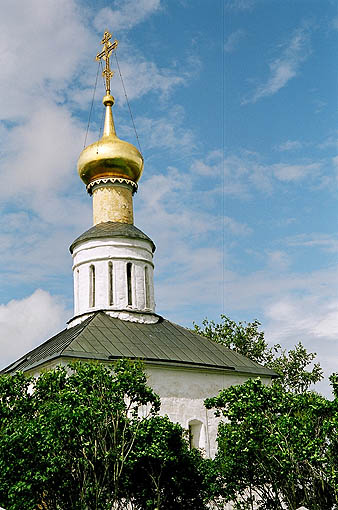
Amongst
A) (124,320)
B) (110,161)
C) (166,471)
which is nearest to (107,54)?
(110,161)

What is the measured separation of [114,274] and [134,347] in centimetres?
317

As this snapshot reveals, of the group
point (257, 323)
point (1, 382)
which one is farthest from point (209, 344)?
point (257, 323)

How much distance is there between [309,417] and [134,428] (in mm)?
3137

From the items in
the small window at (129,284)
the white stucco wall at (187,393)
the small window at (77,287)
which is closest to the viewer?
the white stucco wall at (187,393)

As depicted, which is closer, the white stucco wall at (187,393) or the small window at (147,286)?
the white stucco wall at (187,393)

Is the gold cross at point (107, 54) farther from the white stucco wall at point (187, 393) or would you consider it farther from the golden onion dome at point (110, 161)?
the white stucco wall at point (187, 393)

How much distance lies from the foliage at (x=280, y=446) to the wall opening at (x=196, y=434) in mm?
3670

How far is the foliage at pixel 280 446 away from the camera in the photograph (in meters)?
10.0

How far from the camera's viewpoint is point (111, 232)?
1789 cm

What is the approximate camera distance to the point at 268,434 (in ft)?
34.2

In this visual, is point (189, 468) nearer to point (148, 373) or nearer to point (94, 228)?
point (148, 373)

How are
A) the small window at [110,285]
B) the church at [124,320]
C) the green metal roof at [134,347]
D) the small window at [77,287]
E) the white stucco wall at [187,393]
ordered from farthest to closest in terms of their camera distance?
1. the small window at [77,287]
2. the small window at [110,285]
3. the church at [124,320]
4. the white stucco wall at [187,393]
5. the green metal roof at [134,347]

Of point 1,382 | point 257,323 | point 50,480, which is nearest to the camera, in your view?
point 50,480

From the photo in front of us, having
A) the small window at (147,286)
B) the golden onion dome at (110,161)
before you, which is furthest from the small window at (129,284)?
the golden onion dome at (110,161)
